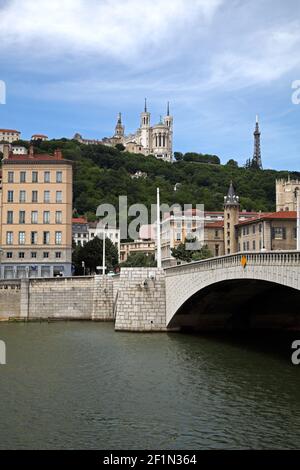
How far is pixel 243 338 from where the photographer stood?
40.9 meters

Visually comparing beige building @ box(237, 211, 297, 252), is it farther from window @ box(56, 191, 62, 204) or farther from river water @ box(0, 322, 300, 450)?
river water @ box(0, 322, 300, 450)

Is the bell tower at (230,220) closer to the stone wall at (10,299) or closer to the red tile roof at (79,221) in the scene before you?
the stone wall at (10,299)

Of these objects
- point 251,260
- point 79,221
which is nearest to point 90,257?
point 79,221

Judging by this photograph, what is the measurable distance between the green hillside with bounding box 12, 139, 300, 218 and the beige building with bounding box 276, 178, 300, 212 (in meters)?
4.55

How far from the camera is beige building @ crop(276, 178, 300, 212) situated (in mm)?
115312

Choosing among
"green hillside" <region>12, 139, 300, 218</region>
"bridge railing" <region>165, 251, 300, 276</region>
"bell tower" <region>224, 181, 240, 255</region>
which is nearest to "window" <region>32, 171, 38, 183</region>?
"bridge railing" <region>165, 251, 300, 276</region>

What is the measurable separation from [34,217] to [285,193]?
63.4m

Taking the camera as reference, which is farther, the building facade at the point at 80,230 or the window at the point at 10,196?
the building facade at the point at 80,230

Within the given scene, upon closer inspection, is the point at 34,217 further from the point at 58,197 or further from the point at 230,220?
the point at 230,220

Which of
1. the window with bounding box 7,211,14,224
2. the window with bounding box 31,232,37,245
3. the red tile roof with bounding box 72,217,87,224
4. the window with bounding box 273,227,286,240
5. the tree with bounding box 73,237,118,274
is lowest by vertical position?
the tree with bounding box 73,237,118,274

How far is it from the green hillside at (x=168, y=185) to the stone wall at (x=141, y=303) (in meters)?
74.2

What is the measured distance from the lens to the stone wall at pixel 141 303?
44031 millimetres

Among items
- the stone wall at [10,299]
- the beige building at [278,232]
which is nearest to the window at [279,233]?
the beige building at [278,232]

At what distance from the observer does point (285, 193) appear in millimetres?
118812
